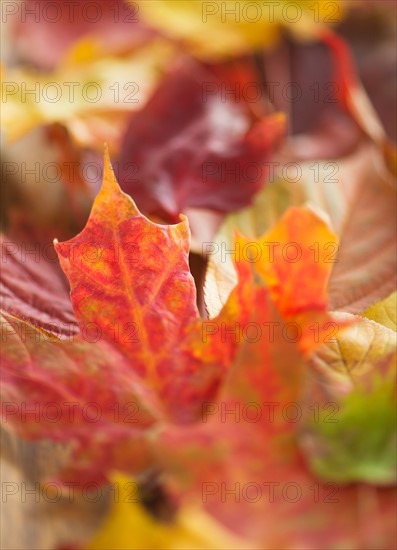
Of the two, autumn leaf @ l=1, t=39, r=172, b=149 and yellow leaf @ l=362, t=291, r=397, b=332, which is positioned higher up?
autumn leaf @ l=1, t=39, r=172, b=149

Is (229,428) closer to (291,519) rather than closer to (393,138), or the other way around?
(291,519)

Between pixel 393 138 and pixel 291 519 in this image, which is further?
pixel 393 138

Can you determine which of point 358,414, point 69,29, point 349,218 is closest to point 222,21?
point 69,29

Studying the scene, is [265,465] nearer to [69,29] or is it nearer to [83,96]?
[83,96]

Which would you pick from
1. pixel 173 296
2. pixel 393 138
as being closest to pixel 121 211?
pixel 173 296

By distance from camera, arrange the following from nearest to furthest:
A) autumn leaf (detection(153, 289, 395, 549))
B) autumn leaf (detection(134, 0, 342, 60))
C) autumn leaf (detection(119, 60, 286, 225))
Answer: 1. autumn leaf (detection(153, 289, 395, 549))
2. autumn leaf (detection(119, 60, 286, 225))
3. autumn leaf (detection(134, 0, 342, 60))

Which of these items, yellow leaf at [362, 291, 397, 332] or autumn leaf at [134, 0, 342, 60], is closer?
yellow leaf at [362, 291, 397, 332]

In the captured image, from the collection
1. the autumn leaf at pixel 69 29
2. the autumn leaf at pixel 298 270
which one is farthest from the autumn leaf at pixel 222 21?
the autumn leaf at pixel 298 270

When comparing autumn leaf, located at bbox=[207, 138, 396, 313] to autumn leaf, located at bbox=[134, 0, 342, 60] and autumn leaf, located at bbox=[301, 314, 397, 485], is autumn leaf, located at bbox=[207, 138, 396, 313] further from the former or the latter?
autumn leaf, located at bbox=[134, 0, 342, 60]

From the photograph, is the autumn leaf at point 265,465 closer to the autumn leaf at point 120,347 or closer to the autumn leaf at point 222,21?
the autumn leaf at point 120,347

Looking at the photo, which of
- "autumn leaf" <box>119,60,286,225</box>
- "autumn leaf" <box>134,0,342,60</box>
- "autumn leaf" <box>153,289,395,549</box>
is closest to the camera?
"autumn leaf" <box>153,289,395,549</box>

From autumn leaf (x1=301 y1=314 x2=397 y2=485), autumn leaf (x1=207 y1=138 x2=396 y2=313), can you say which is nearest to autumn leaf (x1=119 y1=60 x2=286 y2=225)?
autumn leaf (x1=207 y1=138 x2=396 y2=313)
